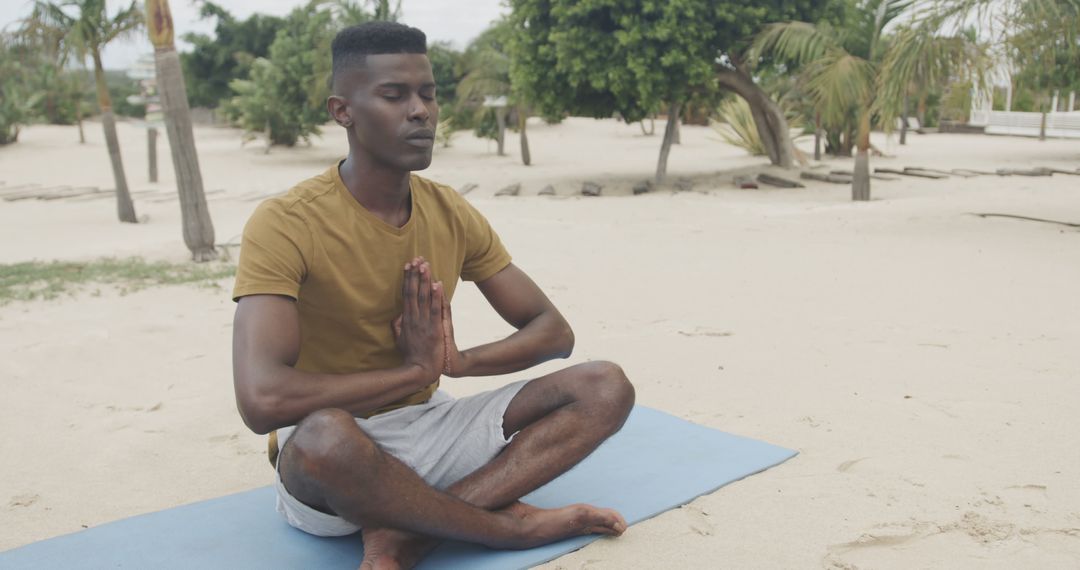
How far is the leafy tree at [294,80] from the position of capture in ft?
64.5

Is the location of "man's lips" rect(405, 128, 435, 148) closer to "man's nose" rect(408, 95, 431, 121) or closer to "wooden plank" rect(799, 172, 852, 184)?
"man's nose" rect(408, 95, 431, 121)

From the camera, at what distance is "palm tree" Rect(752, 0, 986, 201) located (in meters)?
8.19

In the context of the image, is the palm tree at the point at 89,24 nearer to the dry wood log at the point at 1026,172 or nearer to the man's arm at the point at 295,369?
the man's arm at the point at 295,369

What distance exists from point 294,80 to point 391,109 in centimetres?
1960

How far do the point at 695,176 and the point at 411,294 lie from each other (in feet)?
48.0

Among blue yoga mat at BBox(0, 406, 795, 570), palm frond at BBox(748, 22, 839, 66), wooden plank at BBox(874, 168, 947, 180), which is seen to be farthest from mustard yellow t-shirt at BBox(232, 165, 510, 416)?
wooden plank at BBox(874, 168, 947, 180)

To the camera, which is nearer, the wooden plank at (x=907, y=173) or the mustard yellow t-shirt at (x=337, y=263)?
the mustard yellow t-shirt at (x=337, y=263)

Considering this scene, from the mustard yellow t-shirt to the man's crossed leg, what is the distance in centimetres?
33

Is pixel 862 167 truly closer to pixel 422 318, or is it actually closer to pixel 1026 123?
pixel 422 318

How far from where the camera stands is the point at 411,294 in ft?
7.97

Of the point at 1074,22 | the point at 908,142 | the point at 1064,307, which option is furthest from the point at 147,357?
the point at 908,142

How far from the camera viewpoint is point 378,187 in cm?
255

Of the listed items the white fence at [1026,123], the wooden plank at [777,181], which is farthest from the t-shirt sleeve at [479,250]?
the white fence at [1026,123]

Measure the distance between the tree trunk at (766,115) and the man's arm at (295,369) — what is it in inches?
524
